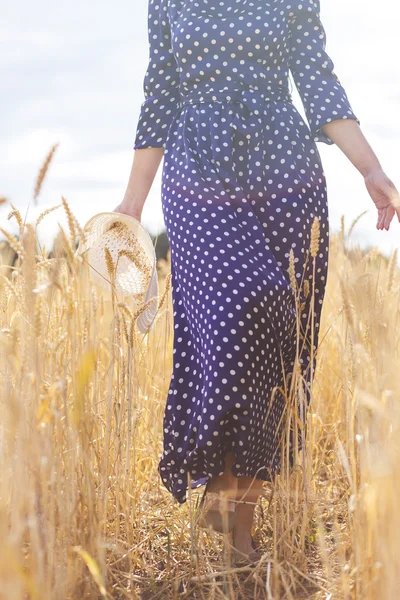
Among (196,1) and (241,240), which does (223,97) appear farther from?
(241,240)

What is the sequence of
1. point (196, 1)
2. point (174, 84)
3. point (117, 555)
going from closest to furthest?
point (117, 555)
point (196, 1)
point (174, 84)

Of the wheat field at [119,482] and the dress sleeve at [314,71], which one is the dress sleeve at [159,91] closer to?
the dress sleeve at [314,71]

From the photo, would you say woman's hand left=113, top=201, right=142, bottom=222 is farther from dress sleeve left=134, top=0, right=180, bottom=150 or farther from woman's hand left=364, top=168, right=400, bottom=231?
woman's hand left=364, top=168, right=400, bottom=231

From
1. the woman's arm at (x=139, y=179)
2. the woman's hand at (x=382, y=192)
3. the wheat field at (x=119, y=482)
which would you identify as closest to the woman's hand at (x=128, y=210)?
the woman's arm at (x=139, y=179)

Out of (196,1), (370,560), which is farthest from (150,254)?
(370,560)

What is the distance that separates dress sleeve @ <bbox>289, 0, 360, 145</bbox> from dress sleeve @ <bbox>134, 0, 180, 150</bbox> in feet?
1.17

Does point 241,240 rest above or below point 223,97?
below

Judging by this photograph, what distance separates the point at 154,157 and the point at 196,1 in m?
0.45

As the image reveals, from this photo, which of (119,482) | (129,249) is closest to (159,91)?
(129,249)

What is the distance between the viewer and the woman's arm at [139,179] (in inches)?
84.2

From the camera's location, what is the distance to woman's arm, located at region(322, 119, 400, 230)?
6.12 feet

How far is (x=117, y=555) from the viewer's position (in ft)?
5.76

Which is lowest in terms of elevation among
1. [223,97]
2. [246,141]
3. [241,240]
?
[241,240]

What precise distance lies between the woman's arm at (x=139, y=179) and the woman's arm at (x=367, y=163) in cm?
51
